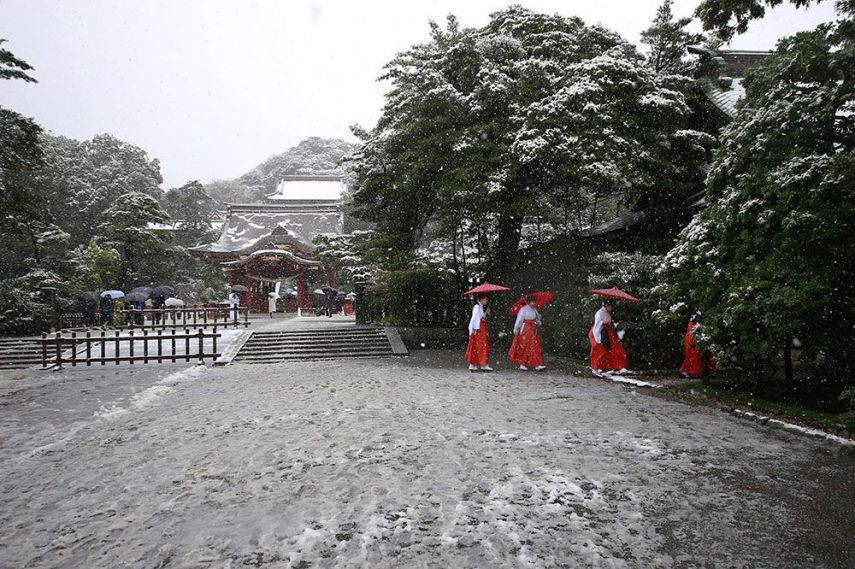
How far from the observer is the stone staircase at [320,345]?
15.1m

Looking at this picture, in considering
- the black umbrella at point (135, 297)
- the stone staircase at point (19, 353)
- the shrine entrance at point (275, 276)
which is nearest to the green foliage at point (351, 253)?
the stone staircase at point (19, 353)

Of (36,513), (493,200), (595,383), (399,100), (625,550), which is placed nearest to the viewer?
(625,550)

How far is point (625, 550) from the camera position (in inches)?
130

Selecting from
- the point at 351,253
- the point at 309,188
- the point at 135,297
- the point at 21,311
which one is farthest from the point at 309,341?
the point at 309,188

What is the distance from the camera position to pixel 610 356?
10.9m

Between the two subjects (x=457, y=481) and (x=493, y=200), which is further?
(x=493, y=200)

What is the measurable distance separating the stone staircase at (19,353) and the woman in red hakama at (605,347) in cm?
1456

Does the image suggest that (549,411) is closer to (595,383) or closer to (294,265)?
(595,383)

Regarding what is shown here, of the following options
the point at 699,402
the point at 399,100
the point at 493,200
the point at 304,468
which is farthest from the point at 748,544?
the point at 399,100

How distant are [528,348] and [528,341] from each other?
0.16 meters

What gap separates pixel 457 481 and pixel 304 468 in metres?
1.50

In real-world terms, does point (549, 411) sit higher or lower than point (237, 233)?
lower

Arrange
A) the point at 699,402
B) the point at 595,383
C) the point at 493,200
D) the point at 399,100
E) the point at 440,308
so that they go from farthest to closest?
the point at 440,308
the point at 399,100
the point at 493,200
the point at 595,383
the point at 699,402

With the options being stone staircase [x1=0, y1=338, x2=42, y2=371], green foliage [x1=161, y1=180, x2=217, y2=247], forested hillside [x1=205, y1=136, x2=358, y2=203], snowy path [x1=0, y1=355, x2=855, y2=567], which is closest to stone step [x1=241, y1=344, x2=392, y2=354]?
stone staircase [x1=0, y1=338, x2=42, y2=371]
